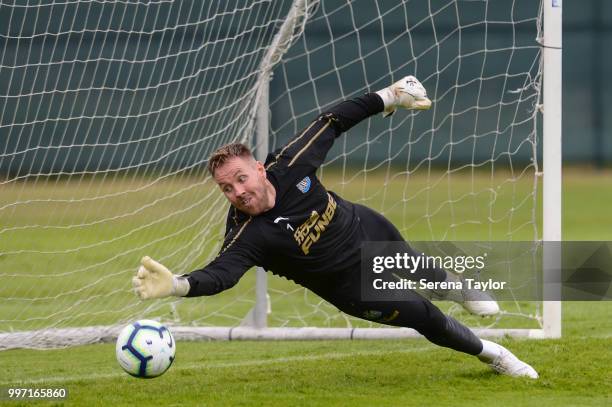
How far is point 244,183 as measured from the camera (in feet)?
17.9

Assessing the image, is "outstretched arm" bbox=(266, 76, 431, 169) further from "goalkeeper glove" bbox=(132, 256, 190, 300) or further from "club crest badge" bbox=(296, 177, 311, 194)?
"goalkeeper glove" bbox=(132, 256, 190, 300)

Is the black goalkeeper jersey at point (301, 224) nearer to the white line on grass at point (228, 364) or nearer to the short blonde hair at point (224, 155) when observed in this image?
Result: the short blonde hair at point (224, 155)

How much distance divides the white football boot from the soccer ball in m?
1.73

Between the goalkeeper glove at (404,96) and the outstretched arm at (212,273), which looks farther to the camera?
the goalkeeper glove at (404,96)

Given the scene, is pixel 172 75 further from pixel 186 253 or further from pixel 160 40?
pixel 186 253

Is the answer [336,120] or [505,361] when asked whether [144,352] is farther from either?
[505,361]

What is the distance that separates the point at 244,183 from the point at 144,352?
95cm

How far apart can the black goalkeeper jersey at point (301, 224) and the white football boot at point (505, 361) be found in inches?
34.8

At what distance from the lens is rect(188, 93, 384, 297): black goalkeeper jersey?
5.53m

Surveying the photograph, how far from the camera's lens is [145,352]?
5422 millimetres

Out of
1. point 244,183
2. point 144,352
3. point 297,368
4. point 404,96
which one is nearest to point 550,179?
point 404,96

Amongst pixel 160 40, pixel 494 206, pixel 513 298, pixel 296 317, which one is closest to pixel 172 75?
pixel 160 40

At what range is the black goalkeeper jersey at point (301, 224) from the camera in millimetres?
5531

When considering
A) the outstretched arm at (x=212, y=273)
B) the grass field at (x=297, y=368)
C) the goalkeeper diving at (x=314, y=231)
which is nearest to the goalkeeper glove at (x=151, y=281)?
the outstretched arm at (x=212, y=273)
